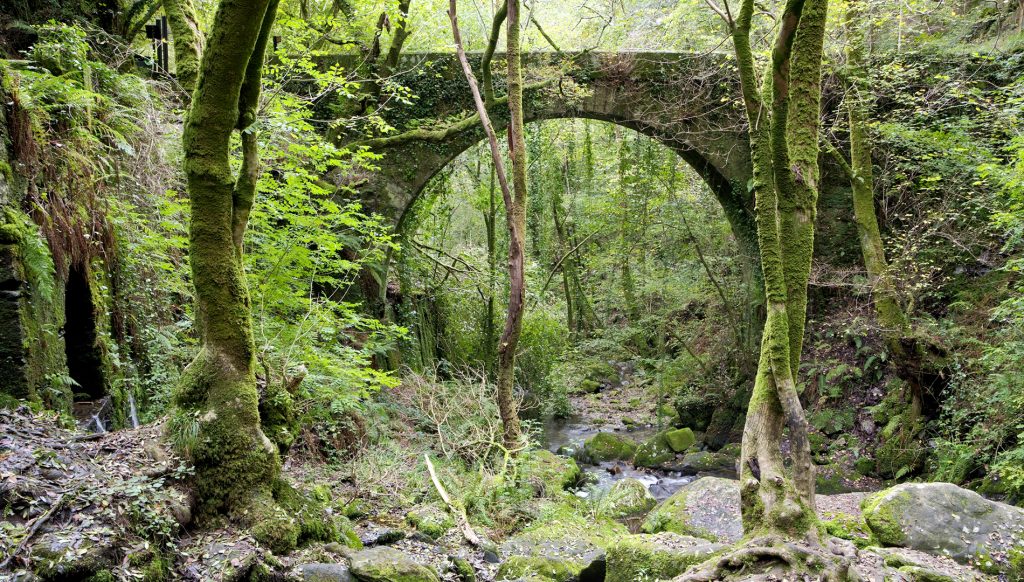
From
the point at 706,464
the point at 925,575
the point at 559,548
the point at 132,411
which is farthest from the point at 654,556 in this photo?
the point at 706,464

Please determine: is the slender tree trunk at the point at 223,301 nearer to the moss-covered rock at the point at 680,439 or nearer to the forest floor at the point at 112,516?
→ the forest floor at the point at 112,516

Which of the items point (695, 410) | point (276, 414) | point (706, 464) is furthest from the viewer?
point (695, 410)

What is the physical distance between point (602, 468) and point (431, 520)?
5.54 meters

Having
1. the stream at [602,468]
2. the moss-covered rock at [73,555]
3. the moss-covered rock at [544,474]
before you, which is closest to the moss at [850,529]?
the stream at [602,468]

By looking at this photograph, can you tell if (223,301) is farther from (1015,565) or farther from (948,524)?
(1015,565)

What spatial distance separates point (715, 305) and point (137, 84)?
1026 centimetres

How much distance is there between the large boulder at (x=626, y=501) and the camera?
261 inches

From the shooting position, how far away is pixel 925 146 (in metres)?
A: 8.16

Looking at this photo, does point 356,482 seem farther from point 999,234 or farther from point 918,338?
point 999,234

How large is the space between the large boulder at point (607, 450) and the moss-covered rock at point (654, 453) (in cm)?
30

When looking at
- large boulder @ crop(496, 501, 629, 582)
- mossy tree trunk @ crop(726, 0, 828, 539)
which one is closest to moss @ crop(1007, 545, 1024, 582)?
mossy tree trunk @ crop(726, 0, 828, 539)

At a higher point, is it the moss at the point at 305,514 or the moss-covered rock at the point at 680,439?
the moss at the point at 305,514

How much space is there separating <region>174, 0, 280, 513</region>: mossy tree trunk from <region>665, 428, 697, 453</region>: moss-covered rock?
809cm

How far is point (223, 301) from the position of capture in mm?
3502
